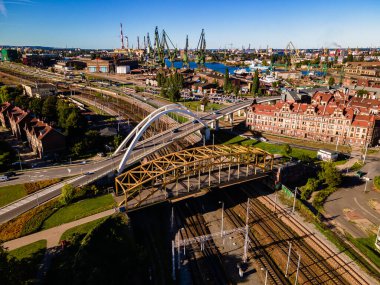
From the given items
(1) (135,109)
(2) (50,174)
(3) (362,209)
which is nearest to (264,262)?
(3) (362,209)

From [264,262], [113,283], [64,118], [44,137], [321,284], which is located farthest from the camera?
[64,118]

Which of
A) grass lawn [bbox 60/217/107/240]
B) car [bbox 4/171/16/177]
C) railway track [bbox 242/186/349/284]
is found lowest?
railway track [bbox 242/186/349/284]

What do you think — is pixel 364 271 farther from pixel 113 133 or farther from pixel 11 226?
pixel 113 133

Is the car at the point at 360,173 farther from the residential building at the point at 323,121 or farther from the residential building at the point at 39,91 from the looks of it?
the residential building at the point at 39,91

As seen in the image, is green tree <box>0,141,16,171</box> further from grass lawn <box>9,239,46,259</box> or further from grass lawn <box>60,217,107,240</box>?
grass lawn <box>60,217,107,240</box>

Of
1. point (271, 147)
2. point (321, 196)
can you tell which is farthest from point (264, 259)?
point (271, 147)

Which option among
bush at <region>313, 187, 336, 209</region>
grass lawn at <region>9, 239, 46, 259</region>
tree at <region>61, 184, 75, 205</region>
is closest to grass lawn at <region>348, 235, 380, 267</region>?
bush at <region>313, 187, 336, 209</region>
